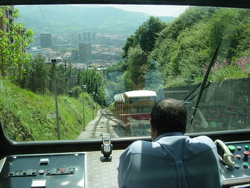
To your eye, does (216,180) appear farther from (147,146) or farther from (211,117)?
(211,117)

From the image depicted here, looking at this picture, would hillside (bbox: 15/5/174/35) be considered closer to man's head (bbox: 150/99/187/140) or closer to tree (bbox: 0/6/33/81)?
tree (bbox: 0/6/33/81)

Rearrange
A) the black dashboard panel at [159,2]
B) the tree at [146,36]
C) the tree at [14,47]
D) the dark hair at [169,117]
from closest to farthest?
1. the dark hair at [169,117]
2. the black dashboard panel at [159,2]
3. the tree at [14,47]
4. the tree at [146,36]

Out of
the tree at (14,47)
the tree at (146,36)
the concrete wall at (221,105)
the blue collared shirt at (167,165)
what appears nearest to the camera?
the blue collared shirt at (167,165)

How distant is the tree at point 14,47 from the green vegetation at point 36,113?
0.11m

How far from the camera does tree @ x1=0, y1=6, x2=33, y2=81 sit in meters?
2.01

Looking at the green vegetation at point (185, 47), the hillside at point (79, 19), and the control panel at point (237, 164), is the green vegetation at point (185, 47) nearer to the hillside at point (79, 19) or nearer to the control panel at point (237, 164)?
the hillside at point (79, 19)

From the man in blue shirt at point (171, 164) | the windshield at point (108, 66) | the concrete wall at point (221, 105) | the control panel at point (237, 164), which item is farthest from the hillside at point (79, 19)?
the control panel at point (237, 164)

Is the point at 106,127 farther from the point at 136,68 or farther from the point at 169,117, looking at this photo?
the point at 169,117

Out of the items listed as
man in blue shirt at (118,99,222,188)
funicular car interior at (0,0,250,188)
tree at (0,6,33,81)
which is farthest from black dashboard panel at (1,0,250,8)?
man in blue shirt at (118,99,222,188)

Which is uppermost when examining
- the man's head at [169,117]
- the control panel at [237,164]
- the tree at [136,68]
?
the tree at [136,68]

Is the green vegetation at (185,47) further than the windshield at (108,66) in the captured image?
Yes

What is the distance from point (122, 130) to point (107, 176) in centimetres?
43

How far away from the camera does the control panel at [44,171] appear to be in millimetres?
1917

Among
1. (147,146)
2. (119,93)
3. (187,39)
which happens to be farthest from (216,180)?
(187,39)
